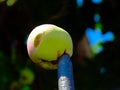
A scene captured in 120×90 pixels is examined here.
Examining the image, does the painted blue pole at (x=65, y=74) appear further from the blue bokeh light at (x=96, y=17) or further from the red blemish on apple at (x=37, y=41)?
the blue bokeh light at (x=96, y=17)

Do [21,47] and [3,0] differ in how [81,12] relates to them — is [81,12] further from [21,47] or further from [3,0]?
[3,0]

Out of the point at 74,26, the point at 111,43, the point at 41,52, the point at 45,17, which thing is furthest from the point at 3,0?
the point at 41,52

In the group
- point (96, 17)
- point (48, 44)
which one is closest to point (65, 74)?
point (48, 44)

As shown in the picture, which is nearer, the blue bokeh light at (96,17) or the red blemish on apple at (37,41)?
the red blemish on apple at (37,41)

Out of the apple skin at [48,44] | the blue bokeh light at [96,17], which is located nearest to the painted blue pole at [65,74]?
the apple skin at [48,44]

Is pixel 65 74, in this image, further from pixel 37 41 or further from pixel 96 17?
pixel 96 17

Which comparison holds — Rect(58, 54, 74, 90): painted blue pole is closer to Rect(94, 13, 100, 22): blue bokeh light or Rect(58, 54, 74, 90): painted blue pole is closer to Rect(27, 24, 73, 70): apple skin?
Rect(27, 24, 73, 70): apple skin

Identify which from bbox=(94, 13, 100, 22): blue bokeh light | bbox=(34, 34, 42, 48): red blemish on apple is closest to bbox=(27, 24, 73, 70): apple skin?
bbox=(34, 34, 42, 48): red blemish on apple

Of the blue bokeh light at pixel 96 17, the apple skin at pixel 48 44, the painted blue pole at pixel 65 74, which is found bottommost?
the painted blue pole at pixel 65 74
